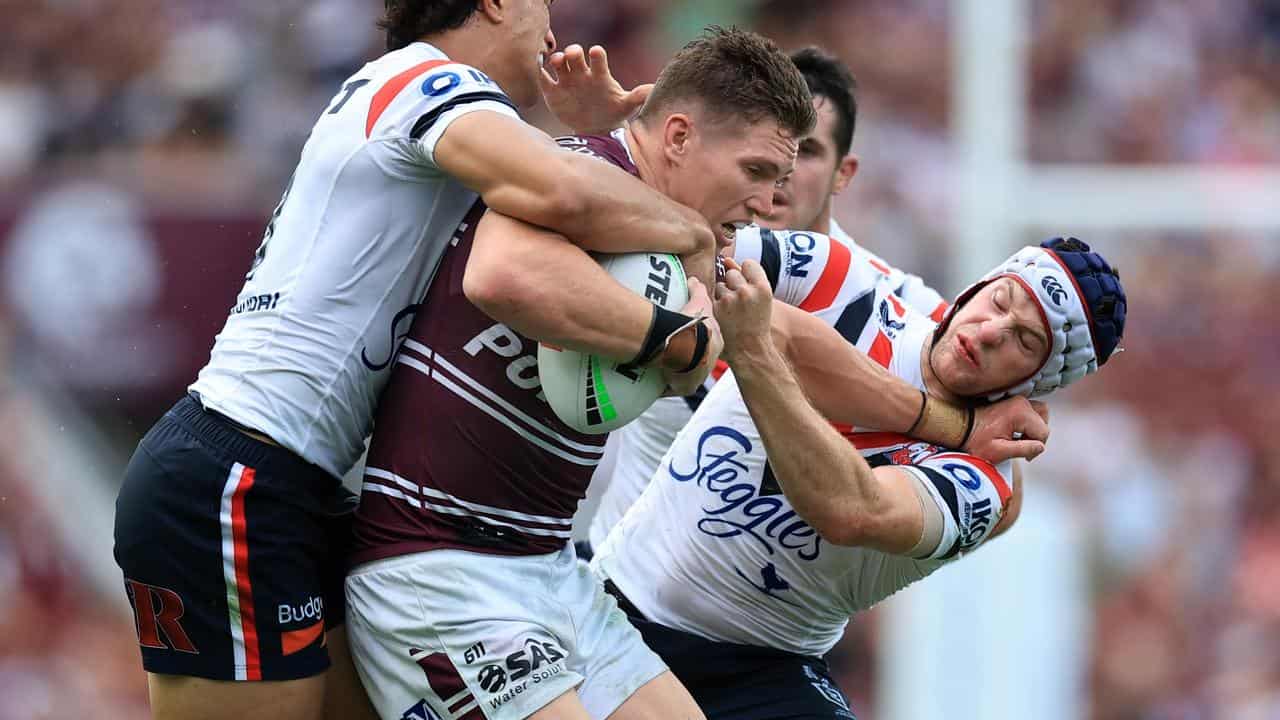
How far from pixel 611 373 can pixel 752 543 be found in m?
1.18

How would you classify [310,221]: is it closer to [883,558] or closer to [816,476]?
[816,476]

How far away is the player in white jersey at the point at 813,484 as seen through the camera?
164 inches

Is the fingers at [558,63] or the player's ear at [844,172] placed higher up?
the player's ear at [844,172]

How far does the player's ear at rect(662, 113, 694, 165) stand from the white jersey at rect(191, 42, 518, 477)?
1.34ft

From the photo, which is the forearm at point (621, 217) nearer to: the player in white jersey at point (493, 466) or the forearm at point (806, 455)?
the player in white jersey at point (493, 466)

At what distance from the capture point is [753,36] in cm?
397

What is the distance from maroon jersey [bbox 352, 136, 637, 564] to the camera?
12.6 feet

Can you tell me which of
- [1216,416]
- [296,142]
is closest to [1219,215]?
[1216,416]

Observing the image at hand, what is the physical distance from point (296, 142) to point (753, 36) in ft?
23.5

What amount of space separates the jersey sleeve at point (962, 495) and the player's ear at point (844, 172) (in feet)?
6.04

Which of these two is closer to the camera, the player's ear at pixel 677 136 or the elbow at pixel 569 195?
the elbow at pixel 569 195

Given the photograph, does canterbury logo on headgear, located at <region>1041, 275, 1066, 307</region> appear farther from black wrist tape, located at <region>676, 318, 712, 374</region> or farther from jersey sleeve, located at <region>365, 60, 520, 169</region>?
jersey sleeve, located at <region>365, 60, 520, 169</region>

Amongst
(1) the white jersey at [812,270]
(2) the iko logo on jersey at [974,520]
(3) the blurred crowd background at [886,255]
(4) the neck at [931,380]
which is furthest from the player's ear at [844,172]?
(3) the blurred crowd background at [886,255]

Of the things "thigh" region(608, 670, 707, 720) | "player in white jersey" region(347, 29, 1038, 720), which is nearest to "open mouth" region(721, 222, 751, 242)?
"player in white jersey" region(347, 29, 1038, 720)
